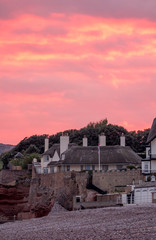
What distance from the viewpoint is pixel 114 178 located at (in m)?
57.1

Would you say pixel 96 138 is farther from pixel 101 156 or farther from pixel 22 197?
pixel 101 156

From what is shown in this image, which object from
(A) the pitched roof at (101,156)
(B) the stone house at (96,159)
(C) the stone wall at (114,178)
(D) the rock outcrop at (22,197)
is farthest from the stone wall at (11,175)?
(C) the stone wall at (114,178)

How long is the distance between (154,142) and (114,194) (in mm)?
Result: 10613

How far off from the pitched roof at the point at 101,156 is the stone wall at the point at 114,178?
7.95 m

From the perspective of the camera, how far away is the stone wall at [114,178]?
5694 centimetres

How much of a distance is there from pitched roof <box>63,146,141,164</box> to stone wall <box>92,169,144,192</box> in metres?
7.95

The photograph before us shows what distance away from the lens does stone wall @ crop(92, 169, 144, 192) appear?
56.9m

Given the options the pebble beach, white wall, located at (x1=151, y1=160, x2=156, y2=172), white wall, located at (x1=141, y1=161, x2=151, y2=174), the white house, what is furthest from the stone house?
the pebble beach

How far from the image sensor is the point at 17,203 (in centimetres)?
7362

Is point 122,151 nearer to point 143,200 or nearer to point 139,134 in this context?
point 143,200

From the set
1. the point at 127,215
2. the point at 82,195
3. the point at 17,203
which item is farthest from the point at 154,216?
the point at 17,203

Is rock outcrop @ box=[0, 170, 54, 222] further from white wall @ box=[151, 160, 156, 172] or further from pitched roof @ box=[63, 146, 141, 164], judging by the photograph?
white wall @ box=[151, 160, 156, 172]

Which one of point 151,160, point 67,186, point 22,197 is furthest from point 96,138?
point 151,160

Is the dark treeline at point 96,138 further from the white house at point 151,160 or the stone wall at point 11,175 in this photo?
the white house at point 151,160
